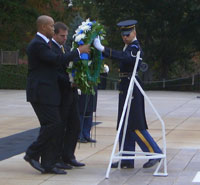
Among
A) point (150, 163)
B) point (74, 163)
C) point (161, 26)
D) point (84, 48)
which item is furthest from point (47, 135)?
point (161, 26)

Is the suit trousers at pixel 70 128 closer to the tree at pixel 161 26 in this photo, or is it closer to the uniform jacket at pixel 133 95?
the uniform jacket at pixel 133 95

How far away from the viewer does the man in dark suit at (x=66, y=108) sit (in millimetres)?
8305

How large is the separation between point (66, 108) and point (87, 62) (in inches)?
25.8

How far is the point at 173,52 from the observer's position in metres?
35.2

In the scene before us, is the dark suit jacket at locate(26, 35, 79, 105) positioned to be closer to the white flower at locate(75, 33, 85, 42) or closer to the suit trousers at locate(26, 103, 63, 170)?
the suit trousers at locate(26, 103, 63, 170)

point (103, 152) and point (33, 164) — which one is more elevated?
point (33, 164)

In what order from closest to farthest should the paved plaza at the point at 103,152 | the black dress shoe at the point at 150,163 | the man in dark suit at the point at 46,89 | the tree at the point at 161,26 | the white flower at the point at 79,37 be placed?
the paved plaza at the point at 103,152, the man in dark suit at the point at 46,89, the white flower at the point at 79,37, the black dress shoe at the point at 150,163, the tree at the point at 161,26

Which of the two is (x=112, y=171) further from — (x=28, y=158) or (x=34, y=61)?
(x=34, y=61)

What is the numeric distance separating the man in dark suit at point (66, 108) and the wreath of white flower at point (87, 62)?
0.16 meters

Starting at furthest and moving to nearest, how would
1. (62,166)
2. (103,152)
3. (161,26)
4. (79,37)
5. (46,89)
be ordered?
1. (161,26)
2. (103,152)
3. (62,166)
4. (79,37)
5. (46,89)

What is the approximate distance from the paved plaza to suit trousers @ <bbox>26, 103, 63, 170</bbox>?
0.23 metres

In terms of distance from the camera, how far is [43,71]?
7.89 meters

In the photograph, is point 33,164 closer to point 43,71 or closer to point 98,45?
point 43,71

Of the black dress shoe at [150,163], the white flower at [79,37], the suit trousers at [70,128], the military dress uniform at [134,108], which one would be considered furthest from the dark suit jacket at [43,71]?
the black dress shoe at [150,163]
